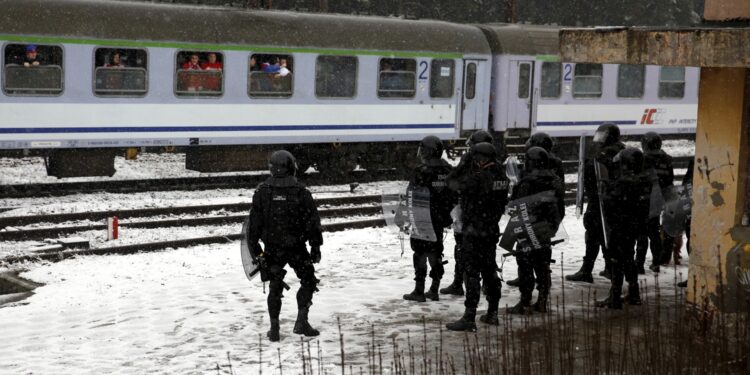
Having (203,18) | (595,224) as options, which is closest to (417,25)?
(203,18)

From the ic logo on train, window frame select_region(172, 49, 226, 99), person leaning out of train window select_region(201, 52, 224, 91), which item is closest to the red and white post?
window frame select_region(172, 49, 226, 99)

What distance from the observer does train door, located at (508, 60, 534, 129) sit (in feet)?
71.0

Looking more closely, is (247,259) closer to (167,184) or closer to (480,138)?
(480,138)

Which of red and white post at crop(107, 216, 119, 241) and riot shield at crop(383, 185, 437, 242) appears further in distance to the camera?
red and white post at crop(107, 216, 119, 241)

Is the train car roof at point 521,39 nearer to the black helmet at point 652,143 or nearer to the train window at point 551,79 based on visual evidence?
the train window at point 551,79

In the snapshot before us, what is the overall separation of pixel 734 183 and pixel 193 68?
10758 millimetres

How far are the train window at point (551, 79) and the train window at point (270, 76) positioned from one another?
20.7ft

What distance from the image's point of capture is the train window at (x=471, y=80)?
20828 mm

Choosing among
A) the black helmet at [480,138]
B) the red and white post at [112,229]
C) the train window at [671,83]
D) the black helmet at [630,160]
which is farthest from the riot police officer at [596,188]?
the train window at [671,83]

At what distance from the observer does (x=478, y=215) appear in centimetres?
853

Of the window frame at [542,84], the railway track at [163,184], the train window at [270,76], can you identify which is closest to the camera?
the railway track at [163,184]

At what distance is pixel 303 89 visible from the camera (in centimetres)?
1828

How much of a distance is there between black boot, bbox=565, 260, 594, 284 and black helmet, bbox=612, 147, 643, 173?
1.62 m

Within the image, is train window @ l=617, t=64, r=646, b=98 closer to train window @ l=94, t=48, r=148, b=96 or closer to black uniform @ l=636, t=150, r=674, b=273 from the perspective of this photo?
train window @ l=94, t=48, r=148, b=96
